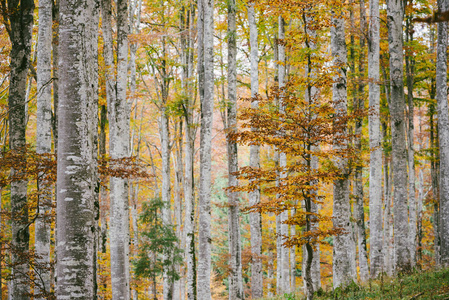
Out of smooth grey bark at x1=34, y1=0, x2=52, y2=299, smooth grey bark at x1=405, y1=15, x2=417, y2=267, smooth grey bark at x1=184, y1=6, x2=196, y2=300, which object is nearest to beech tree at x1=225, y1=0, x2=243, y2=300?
smooth grey bark at x1=184, y1=6, x2=196, y2=300

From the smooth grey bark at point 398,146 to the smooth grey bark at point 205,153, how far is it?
5471 millimetres

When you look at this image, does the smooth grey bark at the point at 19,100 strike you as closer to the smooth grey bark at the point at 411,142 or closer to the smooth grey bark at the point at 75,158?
the smooth grey bark at the point at 75,158

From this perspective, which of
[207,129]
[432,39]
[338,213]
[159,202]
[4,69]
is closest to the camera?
[338,213]

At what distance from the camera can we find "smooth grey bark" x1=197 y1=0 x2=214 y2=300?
8.73 metres

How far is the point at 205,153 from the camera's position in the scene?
9.07m

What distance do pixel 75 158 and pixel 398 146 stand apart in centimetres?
902

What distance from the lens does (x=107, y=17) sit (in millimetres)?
9430

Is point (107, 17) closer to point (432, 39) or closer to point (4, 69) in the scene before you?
point (4, 69)

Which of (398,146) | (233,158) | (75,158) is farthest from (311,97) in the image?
(75,158)

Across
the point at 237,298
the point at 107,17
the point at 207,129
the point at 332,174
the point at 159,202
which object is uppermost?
the point at 107,17

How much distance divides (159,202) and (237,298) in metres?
4.97

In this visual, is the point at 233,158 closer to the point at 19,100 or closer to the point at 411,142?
the point at 19,100

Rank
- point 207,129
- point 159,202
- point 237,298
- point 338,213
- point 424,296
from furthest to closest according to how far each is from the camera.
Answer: point 159,202
point 237,298
point 207,129
point 338,213
point 424,296

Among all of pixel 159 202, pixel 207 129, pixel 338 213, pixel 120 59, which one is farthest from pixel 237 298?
pixel 120 59
